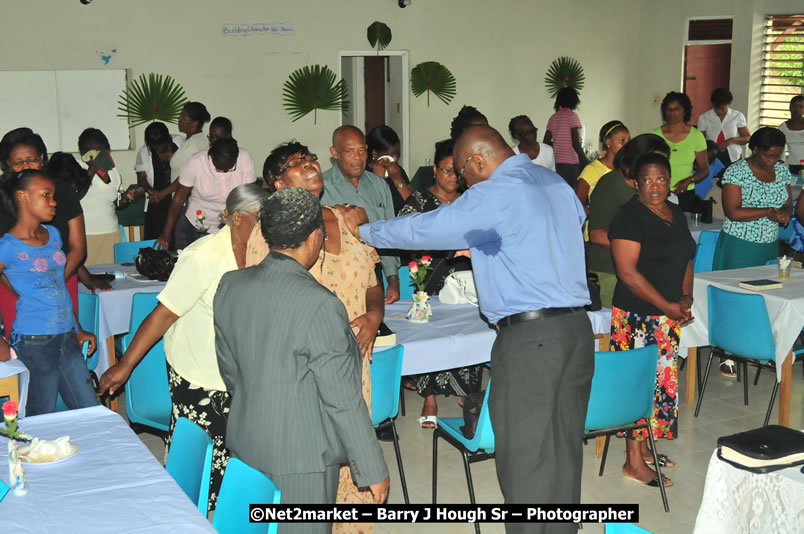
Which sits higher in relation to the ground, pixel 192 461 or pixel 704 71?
pixel 704 71

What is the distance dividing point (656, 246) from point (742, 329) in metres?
1.22

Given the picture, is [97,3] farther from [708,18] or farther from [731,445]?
[731,445]

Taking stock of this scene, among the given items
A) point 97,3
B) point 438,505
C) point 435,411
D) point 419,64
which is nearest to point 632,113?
point 419,64

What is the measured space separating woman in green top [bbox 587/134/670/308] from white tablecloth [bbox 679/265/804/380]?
812mm

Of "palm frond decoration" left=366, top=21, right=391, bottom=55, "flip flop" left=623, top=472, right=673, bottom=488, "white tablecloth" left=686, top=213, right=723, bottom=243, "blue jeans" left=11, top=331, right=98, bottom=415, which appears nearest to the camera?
"blue jeans" left=11, top=331, right=98, bottom=415

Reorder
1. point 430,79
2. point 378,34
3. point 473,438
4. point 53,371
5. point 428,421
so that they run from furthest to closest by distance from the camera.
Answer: point 430,79 → point 378,34 → point 428,421 → point 53,371 → point 473,438

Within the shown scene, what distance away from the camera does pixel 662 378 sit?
4668mm

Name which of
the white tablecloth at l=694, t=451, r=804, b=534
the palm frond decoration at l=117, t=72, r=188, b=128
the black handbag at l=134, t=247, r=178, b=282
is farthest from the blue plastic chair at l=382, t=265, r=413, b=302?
the palm frond decoration at l=117, t=72, r=188, b=128

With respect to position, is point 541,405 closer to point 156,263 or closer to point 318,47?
point 156,263

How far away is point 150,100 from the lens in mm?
10867

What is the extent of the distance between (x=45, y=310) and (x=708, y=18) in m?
12.0

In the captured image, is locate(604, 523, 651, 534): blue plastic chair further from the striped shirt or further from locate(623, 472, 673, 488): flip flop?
the striped shirt

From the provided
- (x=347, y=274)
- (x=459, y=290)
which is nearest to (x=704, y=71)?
(x=459, y=290)

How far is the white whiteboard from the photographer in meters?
10.2
